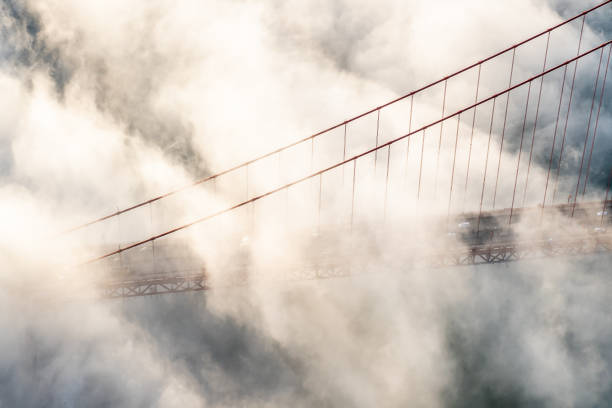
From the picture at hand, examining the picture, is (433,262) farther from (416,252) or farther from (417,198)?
(417,198)

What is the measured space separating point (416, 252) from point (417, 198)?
18373 mm

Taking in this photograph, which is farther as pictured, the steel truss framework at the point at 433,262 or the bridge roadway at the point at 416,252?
the bridge roadway at the point at 416,252

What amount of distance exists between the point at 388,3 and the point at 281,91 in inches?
698

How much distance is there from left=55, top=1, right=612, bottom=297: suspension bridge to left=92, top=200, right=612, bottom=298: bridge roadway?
7 centimetres

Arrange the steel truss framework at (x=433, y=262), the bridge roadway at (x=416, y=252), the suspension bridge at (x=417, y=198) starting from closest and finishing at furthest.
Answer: the steel truss framework at (x=433, y=262) < the bridge roadway at (x=416, y=252) < the suspension bridge at (x=417, y=198)

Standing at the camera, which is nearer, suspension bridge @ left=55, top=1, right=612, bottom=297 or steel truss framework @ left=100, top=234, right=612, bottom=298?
steel truss framework @ left=100, top=234, right=612, bottom=298

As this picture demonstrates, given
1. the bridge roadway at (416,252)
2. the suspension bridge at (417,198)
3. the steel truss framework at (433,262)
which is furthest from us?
the suspension bridge at (417,198)

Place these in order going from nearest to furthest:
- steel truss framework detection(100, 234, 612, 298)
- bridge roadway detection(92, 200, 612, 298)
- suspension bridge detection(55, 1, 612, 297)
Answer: steel truss framework detection(100, 234, 612, 298) → bridge roadway detection(92, 200, 612, 298) → suspension bridge detection(55, 1, 612, 297)

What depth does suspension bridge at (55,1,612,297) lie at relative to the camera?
2278 centimetres

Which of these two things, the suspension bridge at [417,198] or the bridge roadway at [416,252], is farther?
the suspension bridge at [417,198]

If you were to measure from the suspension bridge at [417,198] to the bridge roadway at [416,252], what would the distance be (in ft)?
0.24

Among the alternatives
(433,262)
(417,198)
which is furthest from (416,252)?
(417,198)

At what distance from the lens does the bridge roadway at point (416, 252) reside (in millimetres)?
21328

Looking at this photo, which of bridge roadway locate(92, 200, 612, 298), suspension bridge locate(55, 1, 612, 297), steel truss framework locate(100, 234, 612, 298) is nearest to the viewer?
steel truss framework locate(100, 234, 612, 298)
